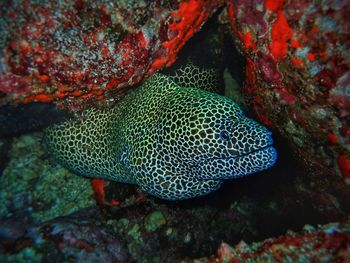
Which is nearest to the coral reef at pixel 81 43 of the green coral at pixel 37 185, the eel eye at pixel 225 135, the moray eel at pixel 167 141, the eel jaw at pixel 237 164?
the moray eel at pixel 167 141

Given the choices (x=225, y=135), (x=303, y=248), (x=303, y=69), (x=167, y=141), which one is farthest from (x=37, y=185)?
(x=303, y=69)

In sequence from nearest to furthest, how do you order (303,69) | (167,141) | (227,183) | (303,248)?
(303,248)
(303,69)
(167,141)
(227,183)

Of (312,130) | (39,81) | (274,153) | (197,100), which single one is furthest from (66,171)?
(312,130)

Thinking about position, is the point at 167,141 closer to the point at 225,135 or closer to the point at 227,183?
the point at 225,135

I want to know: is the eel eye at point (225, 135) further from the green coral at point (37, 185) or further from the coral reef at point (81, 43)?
the green coral at point (37, 185)

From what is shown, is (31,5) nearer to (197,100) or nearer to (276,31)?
(197,100)

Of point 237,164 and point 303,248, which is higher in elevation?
point 237,164

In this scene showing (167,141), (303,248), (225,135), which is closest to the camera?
(303,248)
